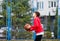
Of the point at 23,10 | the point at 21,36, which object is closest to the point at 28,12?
the point at 23,10

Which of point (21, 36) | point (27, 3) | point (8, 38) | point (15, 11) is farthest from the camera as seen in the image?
point (27, 3)

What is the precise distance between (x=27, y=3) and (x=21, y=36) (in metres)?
2.98

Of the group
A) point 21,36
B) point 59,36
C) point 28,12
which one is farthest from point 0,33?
point 59,36

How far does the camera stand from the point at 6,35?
996 centimetres

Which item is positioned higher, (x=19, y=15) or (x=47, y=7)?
(x=47, y=7)

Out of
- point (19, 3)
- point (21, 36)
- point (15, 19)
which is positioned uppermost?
point (19, 3)

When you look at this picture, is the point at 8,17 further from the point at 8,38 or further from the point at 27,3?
the point at 27,3

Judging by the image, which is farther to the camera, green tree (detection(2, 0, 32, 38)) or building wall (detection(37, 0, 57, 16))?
building wall (detection(37, 0, 57, 16))

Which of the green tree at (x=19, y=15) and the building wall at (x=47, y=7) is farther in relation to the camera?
the building wall at (x=47, y=7)

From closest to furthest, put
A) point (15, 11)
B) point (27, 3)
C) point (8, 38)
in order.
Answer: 1. point (8, 38)
2. point (15, 11)
3. point (27, 3)

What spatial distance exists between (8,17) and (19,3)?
2.19 metres

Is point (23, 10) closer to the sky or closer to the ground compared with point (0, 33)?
closer to the sky

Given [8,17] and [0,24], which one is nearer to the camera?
[8,17]

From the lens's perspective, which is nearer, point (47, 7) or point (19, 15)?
point (19, 15)
